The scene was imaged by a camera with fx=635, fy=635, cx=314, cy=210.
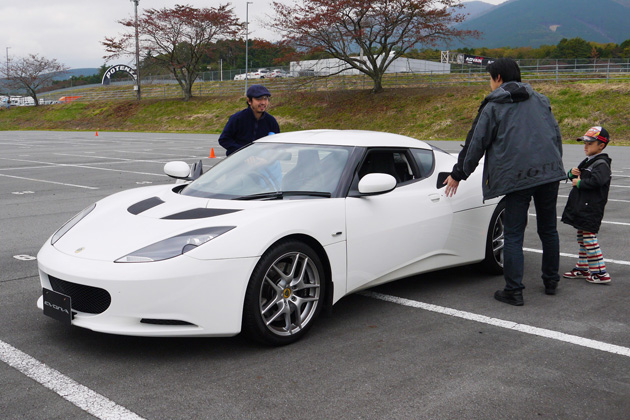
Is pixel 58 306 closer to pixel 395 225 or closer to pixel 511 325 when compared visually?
pixel 395 225

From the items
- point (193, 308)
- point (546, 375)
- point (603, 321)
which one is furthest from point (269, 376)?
point (603, 321)

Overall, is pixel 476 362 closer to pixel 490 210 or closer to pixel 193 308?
pixel 193 308

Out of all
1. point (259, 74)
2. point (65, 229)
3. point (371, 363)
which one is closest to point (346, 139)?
point (371, 363)

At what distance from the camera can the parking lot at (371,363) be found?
3.16m

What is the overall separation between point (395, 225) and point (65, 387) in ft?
8.20

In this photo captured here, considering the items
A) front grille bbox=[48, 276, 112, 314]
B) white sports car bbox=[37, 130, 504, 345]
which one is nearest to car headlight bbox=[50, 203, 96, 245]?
white sports car bbox=[37, 130, 504, 345]

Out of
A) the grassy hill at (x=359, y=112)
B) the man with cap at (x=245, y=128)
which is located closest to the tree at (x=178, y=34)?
the grassy hill at (x=359, y=112)

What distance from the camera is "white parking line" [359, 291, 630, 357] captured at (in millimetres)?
4043

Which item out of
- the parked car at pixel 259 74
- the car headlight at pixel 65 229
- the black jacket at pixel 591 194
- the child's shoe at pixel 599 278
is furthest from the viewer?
the parked car at pixel 259 74

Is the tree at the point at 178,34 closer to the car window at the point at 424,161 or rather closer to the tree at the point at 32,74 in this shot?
the tree at the point at 32,74

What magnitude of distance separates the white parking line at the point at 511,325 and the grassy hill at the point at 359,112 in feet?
82.9

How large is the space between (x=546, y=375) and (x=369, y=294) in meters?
1.88

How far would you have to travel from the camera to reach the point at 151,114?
49.5 metres

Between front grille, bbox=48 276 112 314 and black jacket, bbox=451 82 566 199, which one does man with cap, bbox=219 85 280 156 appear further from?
front grille, bbox=48 276 112 314
